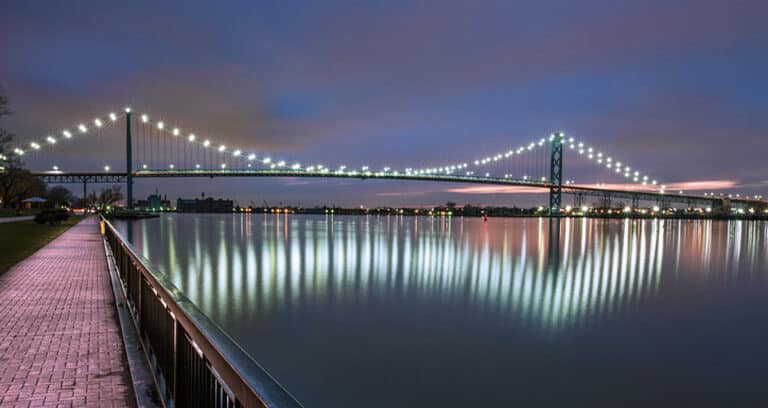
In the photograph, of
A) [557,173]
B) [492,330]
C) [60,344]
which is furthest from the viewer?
[557,173]

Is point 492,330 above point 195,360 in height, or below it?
below

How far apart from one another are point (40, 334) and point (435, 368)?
198 inches

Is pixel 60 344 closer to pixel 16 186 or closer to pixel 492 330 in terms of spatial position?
pixel 492 330

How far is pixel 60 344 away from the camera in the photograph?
16.8 feet

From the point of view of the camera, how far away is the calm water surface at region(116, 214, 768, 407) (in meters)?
6.22

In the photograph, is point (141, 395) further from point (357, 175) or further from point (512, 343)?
point (357, 175)

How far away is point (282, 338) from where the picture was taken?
8289 millimetres

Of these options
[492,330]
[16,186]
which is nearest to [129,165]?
[16,186]

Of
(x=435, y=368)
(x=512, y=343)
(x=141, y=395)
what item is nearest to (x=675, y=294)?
(x=512, y=343)

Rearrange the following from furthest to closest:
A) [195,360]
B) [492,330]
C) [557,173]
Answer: [557,173]
[492,330]
[195,360]

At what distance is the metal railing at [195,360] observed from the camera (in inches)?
66.1

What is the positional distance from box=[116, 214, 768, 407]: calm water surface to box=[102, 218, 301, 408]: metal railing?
244 cm

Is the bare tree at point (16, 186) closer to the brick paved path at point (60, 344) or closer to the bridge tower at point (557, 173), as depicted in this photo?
the brick paved path at point (60, 344)

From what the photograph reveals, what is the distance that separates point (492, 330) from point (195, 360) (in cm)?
736
